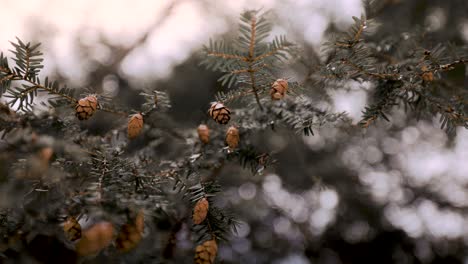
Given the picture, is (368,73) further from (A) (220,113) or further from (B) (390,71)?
(A) (220,113)

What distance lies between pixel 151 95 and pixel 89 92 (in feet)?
0.43

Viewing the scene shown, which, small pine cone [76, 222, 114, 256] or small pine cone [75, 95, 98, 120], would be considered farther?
small pine cone [75, 95, 98, 120]

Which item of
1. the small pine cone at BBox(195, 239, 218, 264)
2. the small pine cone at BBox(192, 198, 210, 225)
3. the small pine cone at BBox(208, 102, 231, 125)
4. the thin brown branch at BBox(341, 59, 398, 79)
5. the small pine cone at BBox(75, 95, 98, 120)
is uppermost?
the thin brown branch at BBox(341, 59, 398, 79)

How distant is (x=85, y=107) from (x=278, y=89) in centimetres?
36

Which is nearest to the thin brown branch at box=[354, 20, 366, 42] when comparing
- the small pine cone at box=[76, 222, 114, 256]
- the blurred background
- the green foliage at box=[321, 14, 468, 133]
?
the green foliage at box=[321, 14, 468, 133]

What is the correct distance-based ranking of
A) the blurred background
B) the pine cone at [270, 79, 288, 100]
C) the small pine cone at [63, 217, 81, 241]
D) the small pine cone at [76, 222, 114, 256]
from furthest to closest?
the blurred background < the pine cone at [270, 79, 288, 100] < the small pine cone at [63, 217, 81, 241] < the small pine cone at [76, 222, 114, 256]

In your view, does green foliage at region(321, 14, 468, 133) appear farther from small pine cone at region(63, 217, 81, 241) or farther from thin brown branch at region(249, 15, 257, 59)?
small pine cone at region(63, 217, 81, 241)

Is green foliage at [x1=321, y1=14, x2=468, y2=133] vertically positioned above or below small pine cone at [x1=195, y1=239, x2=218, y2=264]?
above

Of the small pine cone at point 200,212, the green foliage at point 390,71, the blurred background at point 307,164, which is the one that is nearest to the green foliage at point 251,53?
the green foliage at point 390,71

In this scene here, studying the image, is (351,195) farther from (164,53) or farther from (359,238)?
(164,53)

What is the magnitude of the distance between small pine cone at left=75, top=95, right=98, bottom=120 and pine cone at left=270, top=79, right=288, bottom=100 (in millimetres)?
342

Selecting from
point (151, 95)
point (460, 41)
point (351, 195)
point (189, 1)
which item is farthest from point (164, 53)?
point (460, 41)

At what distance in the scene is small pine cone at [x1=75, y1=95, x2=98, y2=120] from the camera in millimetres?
682

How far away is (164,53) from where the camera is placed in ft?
5.77
